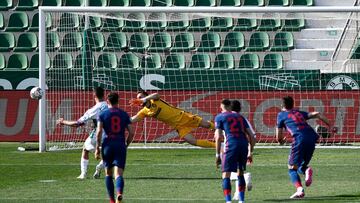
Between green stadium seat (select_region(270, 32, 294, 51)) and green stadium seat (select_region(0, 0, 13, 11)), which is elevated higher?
green stadium seat (select_region(0, 0, 13, 11))

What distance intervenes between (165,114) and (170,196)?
7.48 metres

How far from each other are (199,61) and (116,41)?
2.87m

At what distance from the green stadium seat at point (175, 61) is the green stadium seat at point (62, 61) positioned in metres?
3.32

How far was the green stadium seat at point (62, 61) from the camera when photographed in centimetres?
3220

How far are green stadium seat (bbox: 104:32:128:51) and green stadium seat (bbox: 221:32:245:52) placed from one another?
11.0ft

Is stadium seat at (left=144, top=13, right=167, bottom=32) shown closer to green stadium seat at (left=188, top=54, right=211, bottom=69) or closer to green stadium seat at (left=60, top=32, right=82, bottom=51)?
green stadium seat at (left=188, top=54, right=211, bottom=69)

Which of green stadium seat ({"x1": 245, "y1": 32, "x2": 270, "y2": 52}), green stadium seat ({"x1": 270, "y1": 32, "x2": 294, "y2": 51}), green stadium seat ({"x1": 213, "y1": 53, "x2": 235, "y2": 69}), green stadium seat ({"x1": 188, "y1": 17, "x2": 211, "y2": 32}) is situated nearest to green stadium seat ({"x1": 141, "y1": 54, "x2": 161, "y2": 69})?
green stadium seat ({"x1": 213, "y1": 53, "x2": 235, "y2": 69})

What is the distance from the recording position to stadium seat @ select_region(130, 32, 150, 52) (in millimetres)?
34406

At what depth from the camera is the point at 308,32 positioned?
119ft

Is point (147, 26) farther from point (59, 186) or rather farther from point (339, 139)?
point (59, 186)

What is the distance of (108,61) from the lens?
33312 millimetres

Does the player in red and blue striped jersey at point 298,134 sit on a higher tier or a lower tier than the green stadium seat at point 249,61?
lower

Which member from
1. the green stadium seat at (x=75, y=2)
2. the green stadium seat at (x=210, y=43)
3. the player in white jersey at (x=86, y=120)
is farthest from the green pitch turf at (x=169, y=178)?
the green stadium seat at (x=75, y=2)

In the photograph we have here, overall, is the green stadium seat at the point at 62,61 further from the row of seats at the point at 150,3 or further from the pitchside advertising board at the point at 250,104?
the row of seats at the point at 150,3
